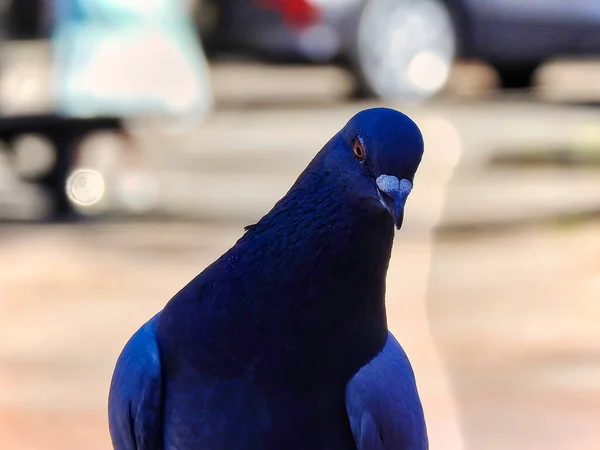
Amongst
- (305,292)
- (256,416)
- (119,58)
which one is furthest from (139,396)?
(119,58)

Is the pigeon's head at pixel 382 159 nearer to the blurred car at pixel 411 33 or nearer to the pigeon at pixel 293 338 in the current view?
the pigeon at pixel 293 338

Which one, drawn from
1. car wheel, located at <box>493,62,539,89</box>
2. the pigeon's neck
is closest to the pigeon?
the pigeon's neck

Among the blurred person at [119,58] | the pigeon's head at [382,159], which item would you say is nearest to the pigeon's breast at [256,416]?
the pigeon's head at [382,159]

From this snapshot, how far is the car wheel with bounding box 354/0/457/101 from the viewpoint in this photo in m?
10.2

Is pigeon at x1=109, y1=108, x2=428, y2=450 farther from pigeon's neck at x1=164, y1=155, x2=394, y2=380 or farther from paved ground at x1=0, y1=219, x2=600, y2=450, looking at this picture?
paved ground at x1=0, y1=219, x2=600, y2=450

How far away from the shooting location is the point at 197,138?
9219 millimetres

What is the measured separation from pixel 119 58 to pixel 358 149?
623 centimetres

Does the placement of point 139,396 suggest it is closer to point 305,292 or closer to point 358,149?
point 305,292

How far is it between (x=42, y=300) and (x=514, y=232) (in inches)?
114

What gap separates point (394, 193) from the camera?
1.84m

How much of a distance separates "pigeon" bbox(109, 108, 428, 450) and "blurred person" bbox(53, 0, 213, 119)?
5525 millimetres

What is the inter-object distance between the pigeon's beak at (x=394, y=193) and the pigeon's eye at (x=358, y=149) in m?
0.08

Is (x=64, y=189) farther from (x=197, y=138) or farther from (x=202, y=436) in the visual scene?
(x=202, y=436)

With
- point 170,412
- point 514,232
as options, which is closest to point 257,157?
point 514,232
